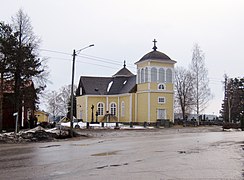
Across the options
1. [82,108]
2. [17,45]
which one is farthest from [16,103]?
[82,108]

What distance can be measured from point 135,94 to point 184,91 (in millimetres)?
15831

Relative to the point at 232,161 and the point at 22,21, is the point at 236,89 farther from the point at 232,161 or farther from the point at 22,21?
the point at 232,161

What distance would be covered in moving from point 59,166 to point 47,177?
8.20 ft

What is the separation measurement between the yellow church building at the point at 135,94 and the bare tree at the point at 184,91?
11.0 m

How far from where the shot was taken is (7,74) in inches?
1406

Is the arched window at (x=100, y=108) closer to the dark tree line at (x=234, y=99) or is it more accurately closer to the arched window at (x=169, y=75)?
the arched window at (x=169, y=75)

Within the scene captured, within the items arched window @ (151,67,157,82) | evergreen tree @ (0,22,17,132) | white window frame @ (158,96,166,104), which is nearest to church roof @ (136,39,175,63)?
arched window @ (151,67,157,82)

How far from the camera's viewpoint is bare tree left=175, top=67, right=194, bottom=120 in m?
77.4

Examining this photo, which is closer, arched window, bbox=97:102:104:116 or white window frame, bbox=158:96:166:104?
white window frame, bbox=158:96:166:104

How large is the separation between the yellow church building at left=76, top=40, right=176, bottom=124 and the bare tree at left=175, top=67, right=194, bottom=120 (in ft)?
36.0

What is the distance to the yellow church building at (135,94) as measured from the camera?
6494 centimetres

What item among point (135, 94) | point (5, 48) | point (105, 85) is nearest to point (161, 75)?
point (135, 94)

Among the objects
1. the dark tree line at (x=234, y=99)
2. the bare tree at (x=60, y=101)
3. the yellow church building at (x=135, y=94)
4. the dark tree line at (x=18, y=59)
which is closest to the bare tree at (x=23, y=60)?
the dark tree line at (x=18, y=59)

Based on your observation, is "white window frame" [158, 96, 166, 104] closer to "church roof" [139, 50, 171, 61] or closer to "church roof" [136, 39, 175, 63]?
"church roof" [136, 39, 175, 63]
